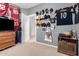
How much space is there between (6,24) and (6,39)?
0.19 m

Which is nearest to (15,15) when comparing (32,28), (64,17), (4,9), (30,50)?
(4,9)

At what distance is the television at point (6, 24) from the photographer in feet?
4.65

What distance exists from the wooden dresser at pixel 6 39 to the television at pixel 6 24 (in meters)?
0.05

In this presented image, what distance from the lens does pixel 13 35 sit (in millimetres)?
1485

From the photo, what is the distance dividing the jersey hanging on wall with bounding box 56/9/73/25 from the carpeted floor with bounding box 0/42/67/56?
13.7 inches

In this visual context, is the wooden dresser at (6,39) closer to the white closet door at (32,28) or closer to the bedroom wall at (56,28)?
the white closet door at (32,28)

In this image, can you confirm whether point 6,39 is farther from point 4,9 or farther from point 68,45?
point 68,45

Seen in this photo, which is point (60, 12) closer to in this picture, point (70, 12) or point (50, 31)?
point (70, 12)

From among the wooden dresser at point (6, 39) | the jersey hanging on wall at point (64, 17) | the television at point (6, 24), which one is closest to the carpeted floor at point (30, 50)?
the wooden dresser at point (6, 39)

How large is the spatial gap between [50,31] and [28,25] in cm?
29

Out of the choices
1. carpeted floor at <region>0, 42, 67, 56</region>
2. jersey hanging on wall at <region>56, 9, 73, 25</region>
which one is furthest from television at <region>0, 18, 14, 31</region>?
jersey hanging on wall at <region>56, 9, 73, 25</region>

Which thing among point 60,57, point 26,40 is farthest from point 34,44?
point 60,57

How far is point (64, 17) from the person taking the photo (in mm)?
1440

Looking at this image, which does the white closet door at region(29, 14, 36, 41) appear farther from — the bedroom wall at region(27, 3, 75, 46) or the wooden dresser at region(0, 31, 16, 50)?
the wooden dresser at region(0, 31, 16, 50)
